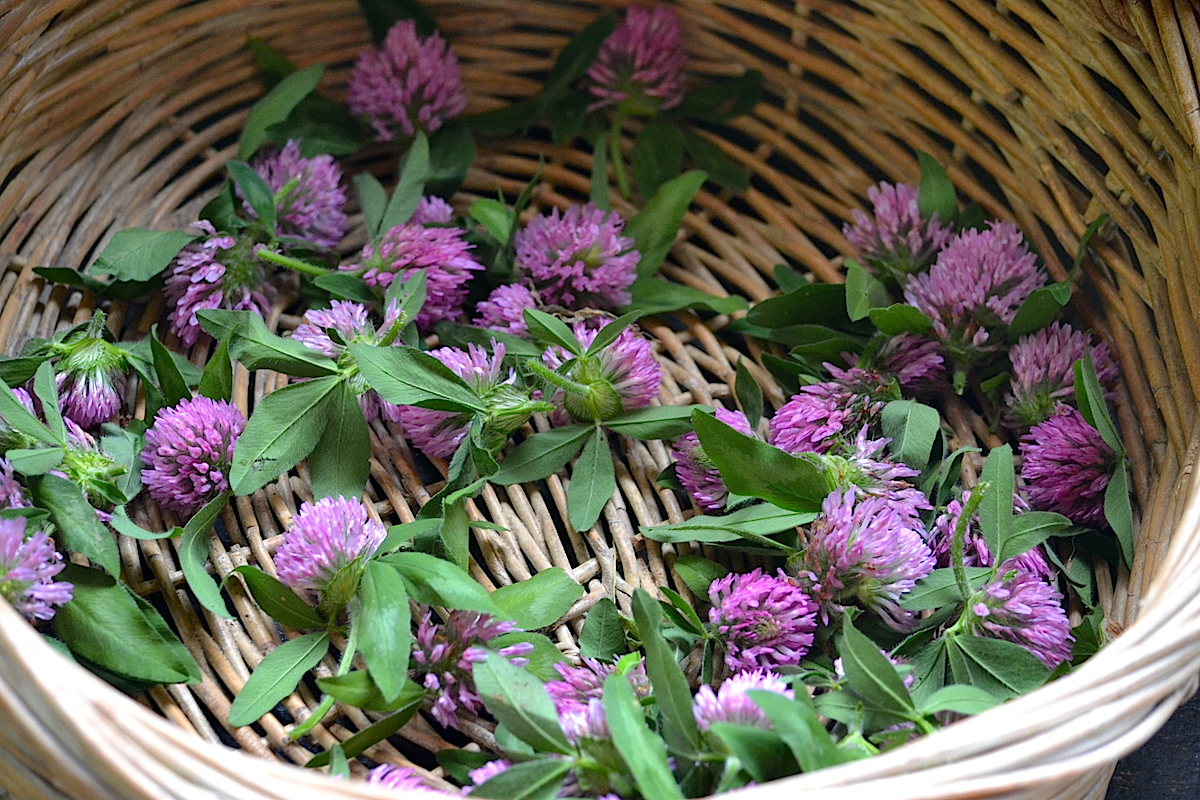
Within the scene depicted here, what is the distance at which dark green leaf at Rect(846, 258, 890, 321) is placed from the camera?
0.64 metres

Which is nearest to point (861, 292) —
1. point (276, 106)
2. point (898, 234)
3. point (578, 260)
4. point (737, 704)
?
point (898, 234)

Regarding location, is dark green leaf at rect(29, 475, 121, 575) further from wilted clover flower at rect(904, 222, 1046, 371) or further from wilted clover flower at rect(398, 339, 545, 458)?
wilted clover flower at rect(904, 222, 1046, 371)

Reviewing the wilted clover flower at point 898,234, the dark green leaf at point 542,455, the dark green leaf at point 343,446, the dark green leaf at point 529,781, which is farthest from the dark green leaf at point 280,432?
the wilted clover flower at point 898,234

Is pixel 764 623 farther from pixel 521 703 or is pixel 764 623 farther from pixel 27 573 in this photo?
pixel 27 573

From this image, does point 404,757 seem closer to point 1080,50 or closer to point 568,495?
point 568,495

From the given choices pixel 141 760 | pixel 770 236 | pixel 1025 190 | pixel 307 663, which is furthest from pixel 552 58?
pixel 141 760

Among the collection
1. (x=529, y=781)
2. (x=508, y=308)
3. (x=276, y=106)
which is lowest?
(x=529, y=781)

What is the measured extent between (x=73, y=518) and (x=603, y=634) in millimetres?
261

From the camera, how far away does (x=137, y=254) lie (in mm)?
660

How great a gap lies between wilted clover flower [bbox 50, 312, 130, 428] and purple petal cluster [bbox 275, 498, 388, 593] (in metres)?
0.14

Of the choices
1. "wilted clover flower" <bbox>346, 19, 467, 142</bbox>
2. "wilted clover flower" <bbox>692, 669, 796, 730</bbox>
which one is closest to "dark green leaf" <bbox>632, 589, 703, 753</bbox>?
"wilted clover flower" <bbox>692, 669, 796, 730</bbox>

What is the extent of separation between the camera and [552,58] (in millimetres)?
814

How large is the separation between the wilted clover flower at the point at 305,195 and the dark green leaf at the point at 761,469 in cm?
29

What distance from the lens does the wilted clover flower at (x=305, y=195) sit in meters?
0.70
